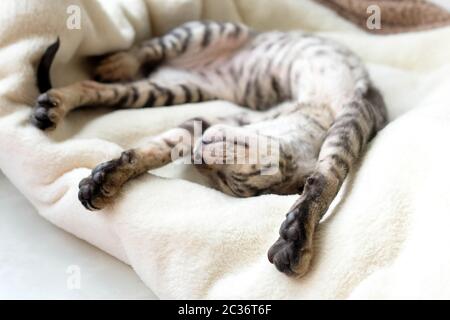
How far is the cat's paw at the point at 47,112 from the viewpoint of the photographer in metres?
1.28

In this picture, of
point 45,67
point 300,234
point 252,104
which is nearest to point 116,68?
point 45,67

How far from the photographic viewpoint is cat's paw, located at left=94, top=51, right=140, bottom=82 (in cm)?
158

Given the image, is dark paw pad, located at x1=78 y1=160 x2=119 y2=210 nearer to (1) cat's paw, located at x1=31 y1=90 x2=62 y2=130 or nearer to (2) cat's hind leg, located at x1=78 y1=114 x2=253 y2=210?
(2) cat's hind leg, located at x1=78 y1=114 x2=253 y2=210

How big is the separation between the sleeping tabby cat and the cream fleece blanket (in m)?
0.04

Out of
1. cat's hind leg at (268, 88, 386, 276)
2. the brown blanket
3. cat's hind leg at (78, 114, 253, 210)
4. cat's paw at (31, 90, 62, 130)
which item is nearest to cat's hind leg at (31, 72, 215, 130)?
cat's paw at (31, 90, 62, 130)

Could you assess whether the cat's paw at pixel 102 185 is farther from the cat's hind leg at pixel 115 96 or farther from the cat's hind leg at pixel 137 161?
the cat's hind leg at pixel 115 96

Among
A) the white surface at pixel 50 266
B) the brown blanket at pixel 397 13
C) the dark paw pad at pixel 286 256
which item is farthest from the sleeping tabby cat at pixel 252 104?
the brown blanket at pixel 397 13

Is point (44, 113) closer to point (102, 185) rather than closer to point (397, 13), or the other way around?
point (102, 185)

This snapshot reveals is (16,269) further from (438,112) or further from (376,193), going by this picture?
(438,112)

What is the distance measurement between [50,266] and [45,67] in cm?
47

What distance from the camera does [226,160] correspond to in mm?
1201

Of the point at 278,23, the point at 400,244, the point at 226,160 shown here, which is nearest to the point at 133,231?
the point at 226,160

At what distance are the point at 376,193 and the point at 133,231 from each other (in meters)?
0.43

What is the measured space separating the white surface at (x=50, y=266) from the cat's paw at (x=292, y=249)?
0.85ft
